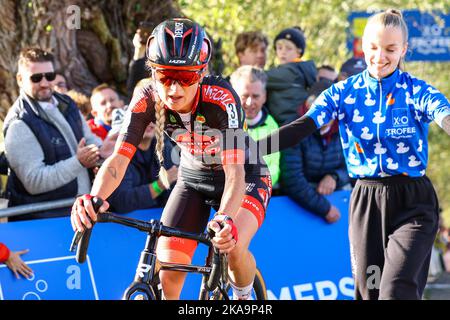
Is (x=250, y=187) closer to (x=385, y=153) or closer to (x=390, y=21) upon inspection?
(x=385, y=153)

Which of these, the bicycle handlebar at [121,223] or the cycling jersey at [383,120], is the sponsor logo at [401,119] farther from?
the bicycle handlebar at [121,223]

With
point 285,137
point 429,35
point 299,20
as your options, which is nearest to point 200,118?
point 285,137

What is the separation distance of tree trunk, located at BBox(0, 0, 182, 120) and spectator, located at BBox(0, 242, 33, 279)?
306 centimetres

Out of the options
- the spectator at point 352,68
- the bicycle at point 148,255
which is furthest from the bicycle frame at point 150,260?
the spectator at point 352,68

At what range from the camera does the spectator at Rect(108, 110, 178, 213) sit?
23.5 feet

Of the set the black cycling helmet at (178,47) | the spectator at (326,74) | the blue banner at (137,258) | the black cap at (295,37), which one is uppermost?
the black cap at (295,37)

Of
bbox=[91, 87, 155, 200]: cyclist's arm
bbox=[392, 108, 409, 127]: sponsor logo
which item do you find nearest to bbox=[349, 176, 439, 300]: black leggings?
bbox=[392, 108, 409, 127]: sponsor logo

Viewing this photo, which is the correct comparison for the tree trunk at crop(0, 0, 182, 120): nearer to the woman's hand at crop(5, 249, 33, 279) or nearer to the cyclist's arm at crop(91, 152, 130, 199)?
the woman's hand at crop(5, 249, 33, 279)

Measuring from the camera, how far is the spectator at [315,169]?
8141 millimetres

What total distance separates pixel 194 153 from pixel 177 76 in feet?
3.15

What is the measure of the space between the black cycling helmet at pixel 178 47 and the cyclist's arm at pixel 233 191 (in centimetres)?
62

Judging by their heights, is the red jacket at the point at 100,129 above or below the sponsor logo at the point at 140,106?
below
